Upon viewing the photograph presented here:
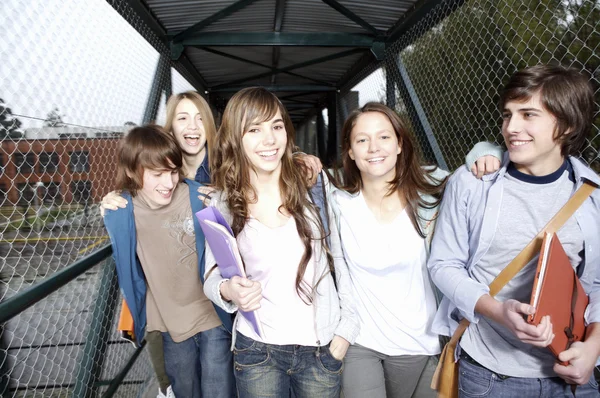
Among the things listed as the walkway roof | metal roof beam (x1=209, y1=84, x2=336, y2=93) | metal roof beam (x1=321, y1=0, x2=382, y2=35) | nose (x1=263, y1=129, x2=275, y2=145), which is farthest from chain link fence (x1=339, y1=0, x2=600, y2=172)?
metal roof beam (x1=209, y1=84, x2=336, y2=93)

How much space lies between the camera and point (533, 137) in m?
1.46

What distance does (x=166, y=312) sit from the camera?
7.07 ft

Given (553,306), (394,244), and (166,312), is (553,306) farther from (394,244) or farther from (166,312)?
(166,312)

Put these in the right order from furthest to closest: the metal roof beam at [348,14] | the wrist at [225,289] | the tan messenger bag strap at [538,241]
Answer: the metal roof beam at [348,14]
the wrist at [225,289]
the tan messenger bag strap at [538,241]

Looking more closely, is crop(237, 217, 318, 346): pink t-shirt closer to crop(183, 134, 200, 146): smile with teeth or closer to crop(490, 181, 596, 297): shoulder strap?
crop(490, 181, 596, 297): shoulder strap

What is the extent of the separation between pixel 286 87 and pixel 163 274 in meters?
7.59

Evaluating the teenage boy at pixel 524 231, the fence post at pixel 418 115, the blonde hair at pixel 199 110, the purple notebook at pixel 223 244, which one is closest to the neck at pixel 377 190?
the teenage boy at pixel 524 231

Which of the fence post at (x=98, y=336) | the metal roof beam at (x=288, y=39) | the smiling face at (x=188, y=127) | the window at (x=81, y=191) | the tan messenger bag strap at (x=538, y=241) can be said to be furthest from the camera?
the metal roof beam at (x=288, y=39)

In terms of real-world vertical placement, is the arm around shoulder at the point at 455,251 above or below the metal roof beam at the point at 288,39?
below

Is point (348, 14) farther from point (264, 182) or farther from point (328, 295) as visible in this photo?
point (328, 295)

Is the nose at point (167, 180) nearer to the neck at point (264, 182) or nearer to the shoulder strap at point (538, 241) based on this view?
the neck at point (264, 182)

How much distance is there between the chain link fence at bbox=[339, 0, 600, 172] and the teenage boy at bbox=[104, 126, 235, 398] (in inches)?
88.0

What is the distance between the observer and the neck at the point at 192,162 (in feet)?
8.59

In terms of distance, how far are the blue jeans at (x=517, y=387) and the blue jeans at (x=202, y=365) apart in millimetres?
1219
